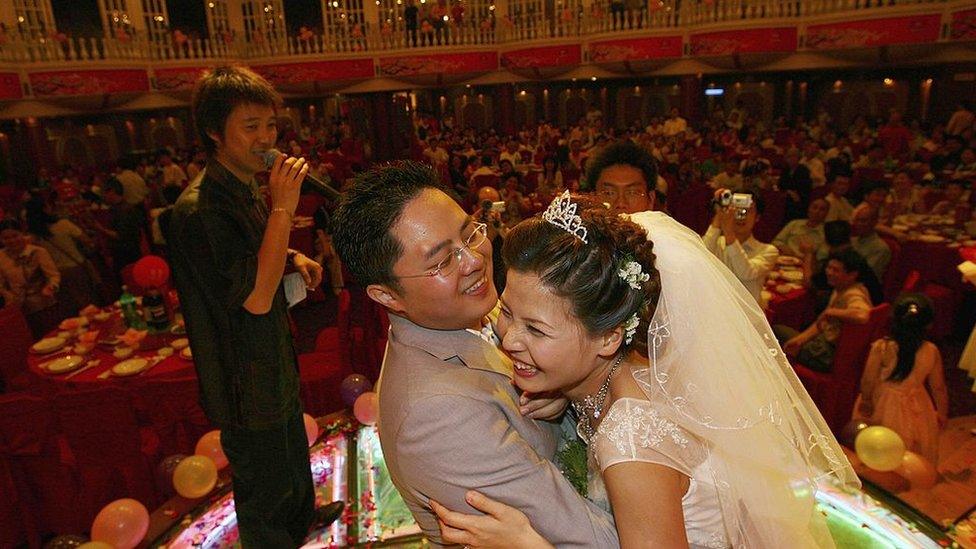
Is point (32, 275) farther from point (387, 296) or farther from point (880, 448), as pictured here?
point (880, 448)

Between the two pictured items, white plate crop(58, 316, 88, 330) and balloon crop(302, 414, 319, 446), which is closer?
balloon crop(302, 414, 319, 446)

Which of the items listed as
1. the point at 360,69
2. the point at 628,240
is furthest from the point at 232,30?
the point at 628,240

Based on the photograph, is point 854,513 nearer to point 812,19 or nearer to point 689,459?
point 689,459

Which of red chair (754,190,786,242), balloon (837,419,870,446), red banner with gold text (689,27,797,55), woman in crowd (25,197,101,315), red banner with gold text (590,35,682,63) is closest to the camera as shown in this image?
balloon (837,419,870,446)

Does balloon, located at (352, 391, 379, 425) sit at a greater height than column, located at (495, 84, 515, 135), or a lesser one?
lesser

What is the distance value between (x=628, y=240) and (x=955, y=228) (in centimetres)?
579

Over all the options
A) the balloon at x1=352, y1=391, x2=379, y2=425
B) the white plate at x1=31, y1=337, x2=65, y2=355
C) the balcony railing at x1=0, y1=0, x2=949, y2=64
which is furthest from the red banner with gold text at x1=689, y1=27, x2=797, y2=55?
the white plate at x1=31, y1=337, x2=65, y2=355

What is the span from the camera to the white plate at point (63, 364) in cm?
352

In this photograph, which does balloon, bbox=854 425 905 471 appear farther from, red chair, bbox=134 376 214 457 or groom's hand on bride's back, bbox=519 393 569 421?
red chair, bbox=134 376 214 457

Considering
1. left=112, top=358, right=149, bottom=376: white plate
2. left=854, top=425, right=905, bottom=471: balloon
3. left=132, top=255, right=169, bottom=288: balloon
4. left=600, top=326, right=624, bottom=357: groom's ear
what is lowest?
left=854, top=425, right=905, bottom=471: balloon

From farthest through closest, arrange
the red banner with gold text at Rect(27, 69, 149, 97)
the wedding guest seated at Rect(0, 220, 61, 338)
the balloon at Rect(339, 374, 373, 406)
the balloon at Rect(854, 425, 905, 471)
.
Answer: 1. the red banner with gold text at Rect(27, 69, 149, 97)
2. the wedding guest seated at Rect(0, 220, 61, 338)
3. the balloon at Rect(339, 374, 373, 406)
4. the balloon at Rect(854, 425, 905, 471)

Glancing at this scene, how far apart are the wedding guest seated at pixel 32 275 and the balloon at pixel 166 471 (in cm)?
253

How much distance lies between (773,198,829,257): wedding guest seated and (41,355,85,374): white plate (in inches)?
194

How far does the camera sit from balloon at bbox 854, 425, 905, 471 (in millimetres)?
2881
